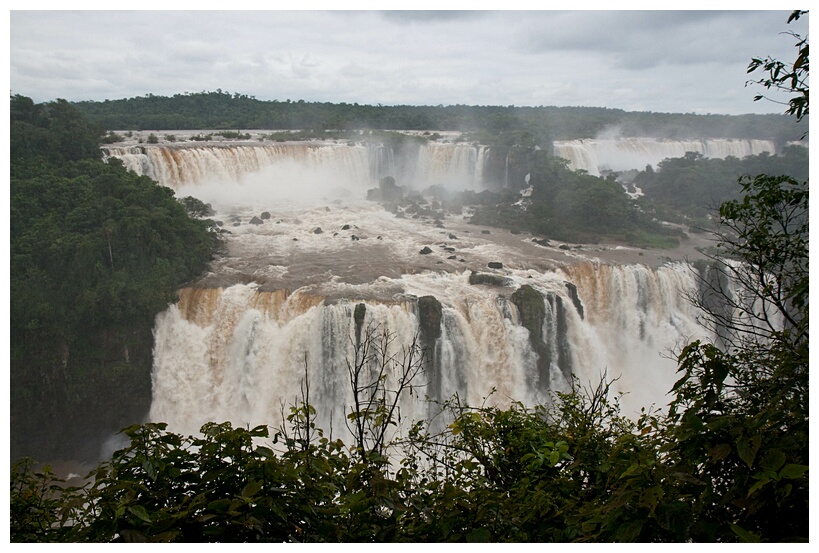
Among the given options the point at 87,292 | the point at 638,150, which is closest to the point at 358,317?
the point at 87,292

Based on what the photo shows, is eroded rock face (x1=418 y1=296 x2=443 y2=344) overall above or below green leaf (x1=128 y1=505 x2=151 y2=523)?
below

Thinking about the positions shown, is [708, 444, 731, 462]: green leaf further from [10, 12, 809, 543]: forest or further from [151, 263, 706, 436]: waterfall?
[151, 263, 706, 436]: waterfall

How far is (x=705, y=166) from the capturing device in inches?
1029

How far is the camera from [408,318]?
11.8 meters

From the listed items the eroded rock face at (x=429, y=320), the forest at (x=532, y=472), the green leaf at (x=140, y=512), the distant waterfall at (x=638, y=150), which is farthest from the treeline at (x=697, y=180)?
the green leaf at (x=140, y=512)

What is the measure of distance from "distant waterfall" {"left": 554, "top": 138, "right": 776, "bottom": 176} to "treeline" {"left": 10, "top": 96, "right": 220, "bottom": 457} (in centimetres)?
1805

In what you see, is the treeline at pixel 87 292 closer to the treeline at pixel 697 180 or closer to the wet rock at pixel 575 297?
the wet rock at pixel 575 297

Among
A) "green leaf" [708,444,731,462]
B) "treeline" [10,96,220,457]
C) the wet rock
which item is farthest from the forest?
the wet rock

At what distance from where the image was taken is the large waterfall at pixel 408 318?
11.8m

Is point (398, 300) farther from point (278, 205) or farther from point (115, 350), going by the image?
point (278, 205)

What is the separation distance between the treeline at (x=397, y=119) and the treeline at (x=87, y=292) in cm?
1328

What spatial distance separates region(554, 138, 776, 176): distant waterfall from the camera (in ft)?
93.9

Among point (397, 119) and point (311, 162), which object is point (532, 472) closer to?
point (311, 162)

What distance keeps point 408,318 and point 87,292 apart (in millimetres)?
6439
